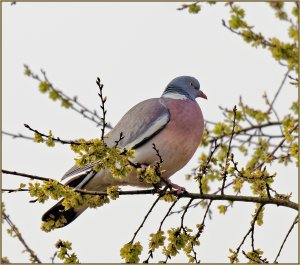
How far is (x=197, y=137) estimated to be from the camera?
4.62 m

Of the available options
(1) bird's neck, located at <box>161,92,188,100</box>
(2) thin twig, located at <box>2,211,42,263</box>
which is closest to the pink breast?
(1) bird's neck, located at <box>161,92,188,100</box>

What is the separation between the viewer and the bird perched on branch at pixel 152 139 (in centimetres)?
436

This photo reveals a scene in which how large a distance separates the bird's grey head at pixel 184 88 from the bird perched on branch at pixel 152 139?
0.29m

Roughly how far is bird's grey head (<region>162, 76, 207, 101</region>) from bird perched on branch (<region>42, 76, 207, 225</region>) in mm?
291

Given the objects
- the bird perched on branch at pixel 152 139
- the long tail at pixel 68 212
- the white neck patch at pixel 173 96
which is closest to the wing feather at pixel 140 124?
the bird perched on branch at pixel 152 139

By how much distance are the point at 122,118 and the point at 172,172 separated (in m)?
0.59

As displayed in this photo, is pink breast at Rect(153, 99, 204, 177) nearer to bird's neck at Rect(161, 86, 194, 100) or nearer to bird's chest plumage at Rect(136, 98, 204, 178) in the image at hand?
bird's chest plumage at Rect(136, 98, 204, 178)

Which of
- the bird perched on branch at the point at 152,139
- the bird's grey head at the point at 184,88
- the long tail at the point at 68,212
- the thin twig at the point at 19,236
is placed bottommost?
the thin twig at the point at 19,236

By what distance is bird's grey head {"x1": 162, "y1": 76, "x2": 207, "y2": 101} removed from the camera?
514cm

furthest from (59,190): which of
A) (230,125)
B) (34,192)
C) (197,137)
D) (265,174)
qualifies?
(230,125)

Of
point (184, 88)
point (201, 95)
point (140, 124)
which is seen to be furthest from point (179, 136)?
point (201, 95)

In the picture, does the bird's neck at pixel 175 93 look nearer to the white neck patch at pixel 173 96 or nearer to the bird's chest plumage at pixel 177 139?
the white neck patch at pixel 173 96

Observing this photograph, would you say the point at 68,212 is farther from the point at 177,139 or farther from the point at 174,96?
the point at 174,96

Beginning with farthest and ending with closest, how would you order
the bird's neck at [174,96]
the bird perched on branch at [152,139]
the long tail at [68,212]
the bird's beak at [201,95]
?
the bird's beak at [201,95] → the bird's neck at [174,96] → the bird perched on branch at [152,139] → the long tail at [68,212]
